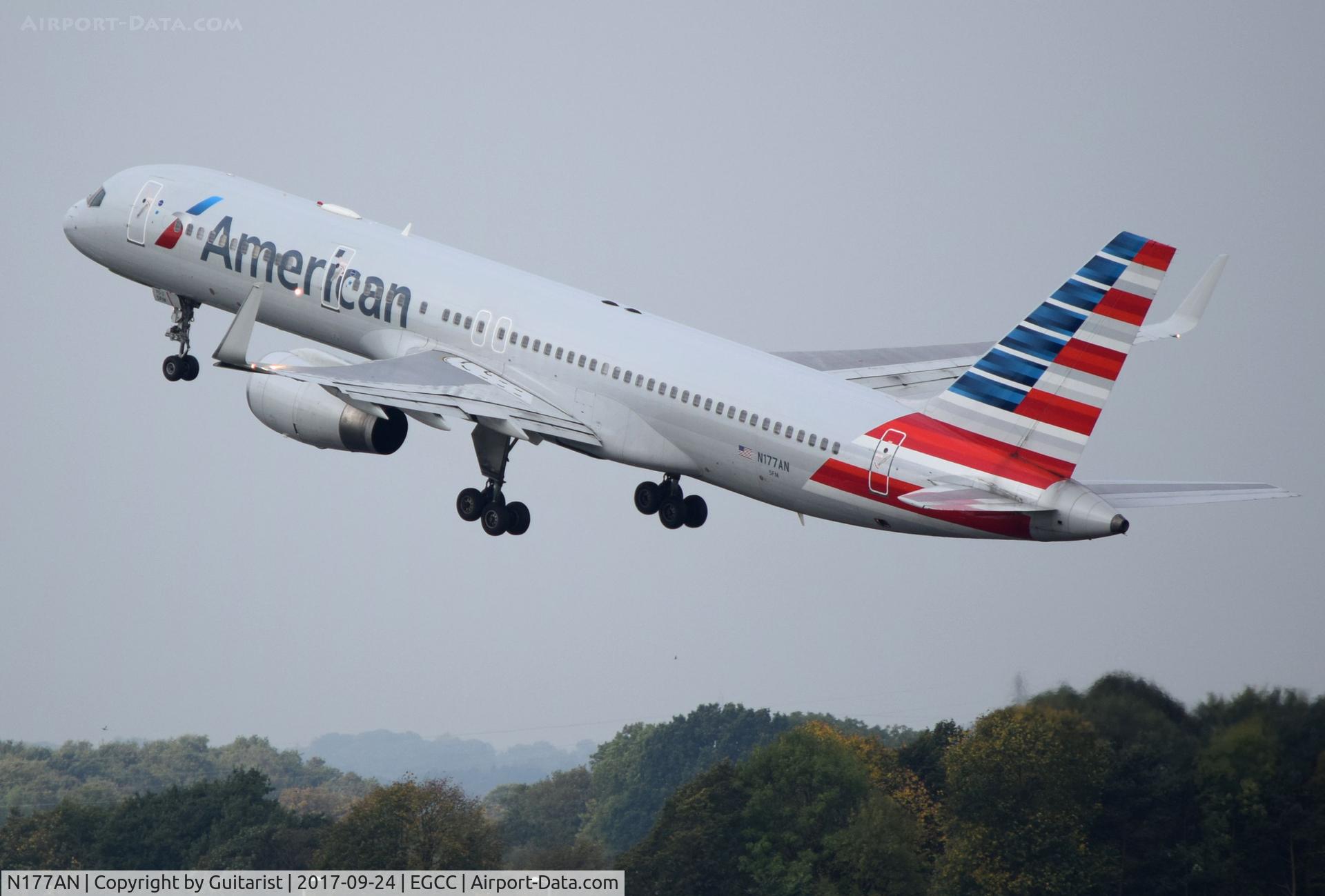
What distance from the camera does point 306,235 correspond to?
2131 inches

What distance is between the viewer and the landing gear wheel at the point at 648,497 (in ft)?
175

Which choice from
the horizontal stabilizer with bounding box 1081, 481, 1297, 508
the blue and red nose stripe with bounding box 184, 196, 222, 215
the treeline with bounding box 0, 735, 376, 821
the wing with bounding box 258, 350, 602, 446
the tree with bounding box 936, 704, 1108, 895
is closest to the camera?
the horizontal stabilizer with bounding box 1081, 481, 1297, 508

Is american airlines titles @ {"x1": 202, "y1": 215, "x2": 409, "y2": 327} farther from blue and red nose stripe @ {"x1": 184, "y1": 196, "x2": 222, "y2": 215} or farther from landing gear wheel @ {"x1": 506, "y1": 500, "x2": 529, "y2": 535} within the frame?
landing gear wheel @ {"x1": 506, "y1": 500, "x2": 529, "y2": 535}

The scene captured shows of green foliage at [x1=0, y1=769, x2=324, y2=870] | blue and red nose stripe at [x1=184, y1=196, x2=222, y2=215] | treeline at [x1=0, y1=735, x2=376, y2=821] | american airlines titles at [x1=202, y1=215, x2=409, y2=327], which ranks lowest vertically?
green foliage at [x1=0, y1=769, x2=324, y2=870]

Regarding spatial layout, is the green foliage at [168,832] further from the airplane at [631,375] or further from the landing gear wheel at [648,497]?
the landing gear wheel at [648,497]

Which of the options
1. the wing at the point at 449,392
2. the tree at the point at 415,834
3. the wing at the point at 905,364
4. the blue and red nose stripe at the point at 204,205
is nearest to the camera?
the wing at the point at 449,392

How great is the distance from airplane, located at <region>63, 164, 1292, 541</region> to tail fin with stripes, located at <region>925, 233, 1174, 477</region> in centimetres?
4

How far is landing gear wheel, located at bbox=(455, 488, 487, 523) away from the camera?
51938 mm

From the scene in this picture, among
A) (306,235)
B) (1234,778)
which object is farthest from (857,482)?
(1234,778)

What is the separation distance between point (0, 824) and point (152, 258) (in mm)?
124781

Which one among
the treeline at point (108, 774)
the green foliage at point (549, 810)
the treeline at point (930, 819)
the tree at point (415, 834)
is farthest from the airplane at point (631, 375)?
the treeline at point (108, 774)

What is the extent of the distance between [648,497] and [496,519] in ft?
14.6

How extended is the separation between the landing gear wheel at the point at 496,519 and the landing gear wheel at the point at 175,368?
14055 mm

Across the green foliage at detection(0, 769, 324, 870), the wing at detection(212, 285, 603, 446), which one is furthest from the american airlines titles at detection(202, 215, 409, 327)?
the green foliage at detection(0, 769, 324, 870)
